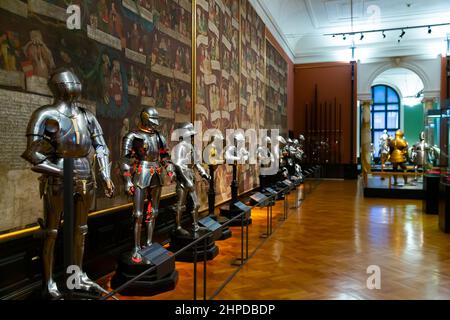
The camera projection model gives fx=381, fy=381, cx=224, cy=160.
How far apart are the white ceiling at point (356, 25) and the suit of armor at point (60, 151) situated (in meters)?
11.0

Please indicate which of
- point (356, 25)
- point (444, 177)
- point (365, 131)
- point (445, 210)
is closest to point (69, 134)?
point (445, 210)

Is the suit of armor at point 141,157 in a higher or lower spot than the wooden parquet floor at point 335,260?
higher

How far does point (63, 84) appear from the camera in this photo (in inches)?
116

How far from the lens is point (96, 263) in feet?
14.0

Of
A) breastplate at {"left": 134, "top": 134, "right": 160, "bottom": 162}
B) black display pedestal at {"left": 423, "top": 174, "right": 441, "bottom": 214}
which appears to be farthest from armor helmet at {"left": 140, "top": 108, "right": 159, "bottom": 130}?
black display pedestal at {"left": 423, "top": 174, "right": 441, "bottom": 214}

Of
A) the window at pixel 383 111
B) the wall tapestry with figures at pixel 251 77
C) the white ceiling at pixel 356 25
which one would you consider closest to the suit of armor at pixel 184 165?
the wall tapestry with figures at pixel 251 77

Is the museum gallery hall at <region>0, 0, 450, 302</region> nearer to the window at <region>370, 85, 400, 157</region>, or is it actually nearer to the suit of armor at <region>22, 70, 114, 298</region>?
the suit of armor at <region>22, 70, 114, 298</region>

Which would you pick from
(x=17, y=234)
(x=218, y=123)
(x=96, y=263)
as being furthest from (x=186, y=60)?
A: (x=17, y=234)

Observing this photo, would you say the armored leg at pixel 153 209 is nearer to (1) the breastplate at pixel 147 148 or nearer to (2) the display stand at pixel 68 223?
(1) the breastplate at pixel 147 148

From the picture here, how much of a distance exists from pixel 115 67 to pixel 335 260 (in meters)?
3.80

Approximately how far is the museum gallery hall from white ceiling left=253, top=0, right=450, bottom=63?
369 cm

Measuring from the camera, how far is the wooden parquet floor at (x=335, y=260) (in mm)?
Result: 3977

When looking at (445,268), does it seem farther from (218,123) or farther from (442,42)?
(442,42)
